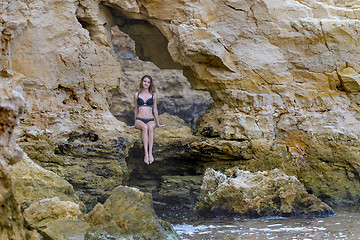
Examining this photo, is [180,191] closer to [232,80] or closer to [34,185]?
[232,80]

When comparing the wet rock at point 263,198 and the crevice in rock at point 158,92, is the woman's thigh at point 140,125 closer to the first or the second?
the wet rock at point 263,198

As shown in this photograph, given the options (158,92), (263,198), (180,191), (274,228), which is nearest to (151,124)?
(180,191)

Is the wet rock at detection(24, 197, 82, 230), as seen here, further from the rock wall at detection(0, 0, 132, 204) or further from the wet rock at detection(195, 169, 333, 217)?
the wet rock at detection(195, 169, 333, 217)

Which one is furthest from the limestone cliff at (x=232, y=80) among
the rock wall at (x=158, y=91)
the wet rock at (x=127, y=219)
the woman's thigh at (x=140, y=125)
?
the rock wall at (x=158, y=91)

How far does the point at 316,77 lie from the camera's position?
7391mm

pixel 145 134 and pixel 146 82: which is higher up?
pixel 146 82

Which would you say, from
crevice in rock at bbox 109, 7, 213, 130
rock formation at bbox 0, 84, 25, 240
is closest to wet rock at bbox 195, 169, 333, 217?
rock formation at bbox 0, 84, 25, 240

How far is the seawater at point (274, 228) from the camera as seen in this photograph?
4965mm

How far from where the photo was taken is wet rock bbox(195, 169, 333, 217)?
6180mm

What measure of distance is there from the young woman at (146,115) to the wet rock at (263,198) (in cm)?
117

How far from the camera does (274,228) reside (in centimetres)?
539

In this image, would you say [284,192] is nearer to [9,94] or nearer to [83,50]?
[83,50]

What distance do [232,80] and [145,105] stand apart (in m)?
1.32

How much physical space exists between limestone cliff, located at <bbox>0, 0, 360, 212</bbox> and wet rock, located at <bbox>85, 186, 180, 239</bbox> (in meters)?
2.19
